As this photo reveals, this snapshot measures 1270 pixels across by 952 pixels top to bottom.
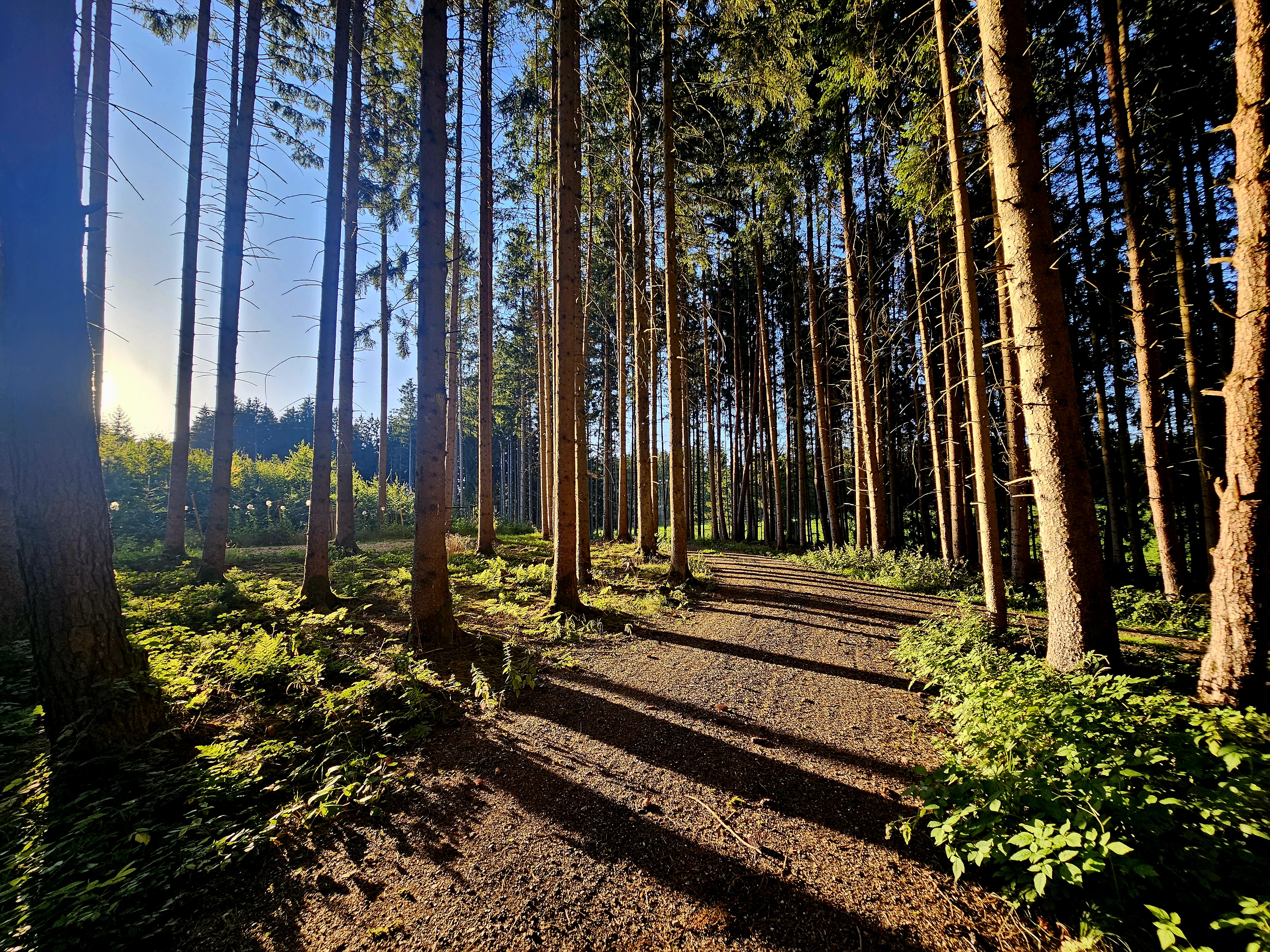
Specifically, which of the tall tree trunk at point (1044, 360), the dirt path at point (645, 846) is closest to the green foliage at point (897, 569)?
the tall tree trunk at point (1044, 360)

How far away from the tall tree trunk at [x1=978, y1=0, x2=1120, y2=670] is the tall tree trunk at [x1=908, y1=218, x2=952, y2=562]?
585cm

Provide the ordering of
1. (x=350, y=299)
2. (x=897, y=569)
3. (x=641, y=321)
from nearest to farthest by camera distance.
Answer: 1. (x=897, y=569)
2. (x=350, y=299)
3. (x=641, y=321)

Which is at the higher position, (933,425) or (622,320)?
(622,320)

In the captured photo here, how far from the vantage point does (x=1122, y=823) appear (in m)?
2.01

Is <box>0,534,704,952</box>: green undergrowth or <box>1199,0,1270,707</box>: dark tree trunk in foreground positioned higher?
<box>1199,0,1270,707</box>: dark tree trunk in foreground

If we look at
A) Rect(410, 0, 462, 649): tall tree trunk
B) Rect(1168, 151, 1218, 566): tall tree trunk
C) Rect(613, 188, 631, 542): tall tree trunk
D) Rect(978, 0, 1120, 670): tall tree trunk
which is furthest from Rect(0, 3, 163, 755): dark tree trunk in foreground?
Rect(1168, 151, 1218, 566): tall tree trunk

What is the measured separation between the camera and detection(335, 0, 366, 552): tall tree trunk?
9.30 m

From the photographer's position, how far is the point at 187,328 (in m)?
10.0

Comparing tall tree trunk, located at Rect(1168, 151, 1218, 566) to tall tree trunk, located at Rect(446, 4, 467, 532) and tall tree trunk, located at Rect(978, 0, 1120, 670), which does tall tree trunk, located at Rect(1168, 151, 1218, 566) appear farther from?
tall tree trunk, located at Rect(446, 4, 467, 532)

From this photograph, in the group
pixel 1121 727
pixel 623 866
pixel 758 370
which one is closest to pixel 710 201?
pixel 1121 727

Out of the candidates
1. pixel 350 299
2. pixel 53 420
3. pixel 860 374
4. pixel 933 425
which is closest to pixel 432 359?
pixel 53 420

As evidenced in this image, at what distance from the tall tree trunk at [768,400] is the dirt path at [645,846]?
13813mm

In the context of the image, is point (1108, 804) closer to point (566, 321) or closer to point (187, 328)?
point (566, 321)

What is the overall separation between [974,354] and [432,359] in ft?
23.3
